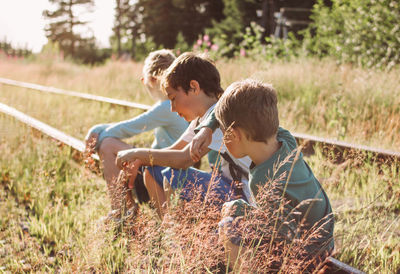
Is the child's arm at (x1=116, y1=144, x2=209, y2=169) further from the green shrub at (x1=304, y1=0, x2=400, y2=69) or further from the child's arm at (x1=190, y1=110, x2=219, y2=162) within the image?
the green shrub at (x1=304, y1=0, x2=400, y2=69)

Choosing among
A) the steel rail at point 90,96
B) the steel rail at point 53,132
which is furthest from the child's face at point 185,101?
the steel rail at point 90,96

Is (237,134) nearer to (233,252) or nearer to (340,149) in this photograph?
(233,252)

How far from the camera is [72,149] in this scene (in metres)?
4.33

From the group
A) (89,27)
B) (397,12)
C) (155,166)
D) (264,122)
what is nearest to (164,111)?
(155,166)

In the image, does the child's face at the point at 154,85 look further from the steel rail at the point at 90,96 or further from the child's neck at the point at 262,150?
the steel rail at the point at 90,96

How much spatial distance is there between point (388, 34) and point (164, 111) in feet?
22.2

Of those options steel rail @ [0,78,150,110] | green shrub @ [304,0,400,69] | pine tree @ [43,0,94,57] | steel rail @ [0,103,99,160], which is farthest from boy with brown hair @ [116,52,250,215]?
pine tree @ [43,0,94,57]

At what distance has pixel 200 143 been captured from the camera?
82.7 inches

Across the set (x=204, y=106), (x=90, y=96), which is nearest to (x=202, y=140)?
(x=204, y=106)

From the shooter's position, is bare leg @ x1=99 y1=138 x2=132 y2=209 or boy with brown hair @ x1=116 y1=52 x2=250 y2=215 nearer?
boy with brown hair @ x1=116 y1=52 x2=250 y2=215

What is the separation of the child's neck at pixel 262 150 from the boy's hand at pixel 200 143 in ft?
1.09

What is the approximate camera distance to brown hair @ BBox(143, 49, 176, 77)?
3.07 m

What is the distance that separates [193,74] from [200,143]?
636mm

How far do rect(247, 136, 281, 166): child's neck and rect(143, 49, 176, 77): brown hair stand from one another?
4.73ft
